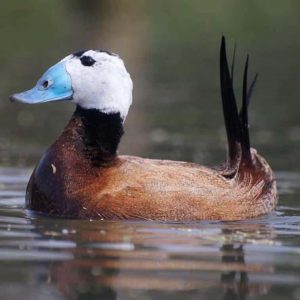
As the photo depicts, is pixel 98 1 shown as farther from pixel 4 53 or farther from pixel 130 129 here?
pixel 130 129

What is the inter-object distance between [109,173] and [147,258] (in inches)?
56.0

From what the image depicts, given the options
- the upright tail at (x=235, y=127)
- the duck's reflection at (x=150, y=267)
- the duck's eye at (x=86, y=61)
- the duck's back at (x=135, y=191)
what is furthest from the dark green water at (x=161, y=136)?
the duck's eye at (x=86, y=61)

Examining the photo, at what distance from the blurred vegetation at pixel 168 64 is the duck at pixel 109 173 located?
2.92 m

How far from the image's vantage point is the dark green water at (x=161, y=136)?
7.38 meters

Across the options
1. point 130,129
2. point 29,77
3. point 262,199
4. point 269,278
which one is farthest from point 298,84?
point 269,278

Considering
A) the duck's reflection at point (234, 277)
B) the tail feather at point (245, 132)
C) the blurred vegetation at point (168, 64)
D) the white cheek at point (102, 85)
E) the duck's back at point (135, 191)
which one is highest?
the blurred vegetation at point (168, 64)

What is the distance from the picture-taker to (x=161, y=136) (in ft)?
48.6

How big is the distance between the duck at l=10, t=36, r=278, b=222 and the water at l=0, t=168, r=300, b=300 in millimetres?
112

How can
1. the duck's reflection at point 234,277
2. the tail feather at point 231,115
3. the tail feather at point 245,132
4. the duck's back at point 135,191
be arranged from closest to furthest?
the duck's reflection at point 234,277
the duck's back at point 135,191
the tail feather at point 231,115
the tail feather at point 245,132

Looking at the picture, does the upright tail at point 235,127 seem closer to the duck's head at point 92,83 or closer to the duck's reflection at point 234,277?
the duck's head at point 92,83

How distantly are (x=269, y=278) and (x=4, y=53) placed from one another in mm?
17717

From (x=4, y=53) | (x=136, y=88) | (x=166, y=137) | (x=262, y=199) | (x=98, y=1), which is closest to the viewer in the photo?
(x=262, y=199)

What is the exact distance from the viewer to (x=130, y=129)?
15.6m

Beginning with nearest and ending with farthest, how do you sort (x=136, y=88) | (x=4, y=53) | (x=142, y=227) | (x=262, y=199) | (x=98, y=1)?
(x=142, y=227), (x=262, y=199), (x=136, y=88), (x=4, y=53), (x=98, y=1)
